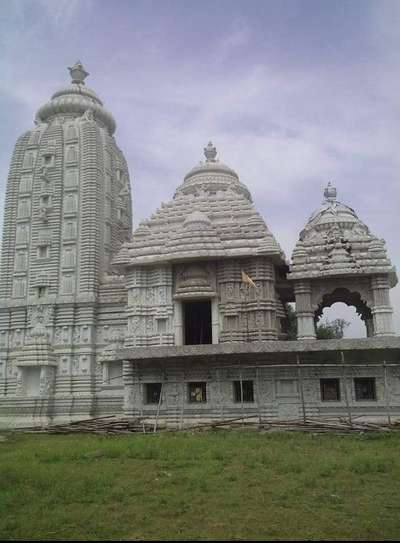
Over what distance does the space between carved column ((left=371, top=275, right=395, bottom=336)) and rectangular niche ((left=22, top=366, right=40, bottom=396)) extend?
18022mm

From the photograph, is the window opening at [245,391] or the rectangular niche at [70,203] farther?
the rectangular niche at [70,203]

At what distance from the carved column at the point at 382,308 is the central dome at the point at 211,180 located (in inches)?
460

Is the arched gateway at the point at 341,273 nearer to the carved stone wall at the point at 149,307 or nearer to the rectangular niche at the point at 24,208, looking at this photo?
the carved stone wall at the point at 149,307

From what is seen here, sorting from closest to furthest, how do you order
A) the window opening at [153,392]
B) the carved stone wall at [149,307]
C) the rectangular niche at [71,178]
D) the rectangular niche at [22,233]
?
1. the window opening at [153,392]
2. the carved stone wall at [149,307]
3. the rectangular niche at [22,233]
4. the rectangular niche at [71,178]

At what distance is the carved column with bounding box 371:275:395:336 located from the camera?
24656 mm

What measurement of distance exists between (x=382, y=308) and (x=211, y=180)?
14686mm

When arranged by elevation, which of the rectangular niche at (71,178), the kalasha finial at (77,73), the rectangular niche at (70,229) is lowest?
the rectangular niche at (70,229)

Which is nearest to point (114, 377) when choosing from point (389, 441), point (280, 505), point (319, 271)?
point (319, 271)

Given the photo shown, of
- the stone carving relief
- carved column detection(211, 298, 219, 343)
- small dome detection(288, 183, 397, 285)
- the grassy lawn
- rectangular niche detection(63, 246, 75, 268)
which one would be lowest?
the grassy lawn

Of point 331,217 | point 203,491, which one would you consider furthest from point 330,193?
point 203,491

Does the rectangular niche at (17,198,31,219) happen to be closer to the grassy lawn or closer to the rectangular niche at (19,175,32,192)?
the rectangular niche at (19,175,32,192)

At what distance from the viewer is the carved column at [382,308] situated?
80.9ft

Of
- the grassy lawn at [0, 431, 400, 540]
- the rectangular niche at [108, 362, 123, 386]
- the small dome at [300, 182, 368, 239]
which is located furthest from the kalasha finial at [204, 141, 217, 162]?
the grassy lawn at [0, 431, 400, 540]

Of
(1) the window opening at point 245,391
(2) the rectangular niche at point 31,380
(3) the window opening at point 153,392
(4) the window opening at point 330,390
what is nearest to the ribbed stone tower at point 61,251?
(2) the rectangular niche at point 31,380
